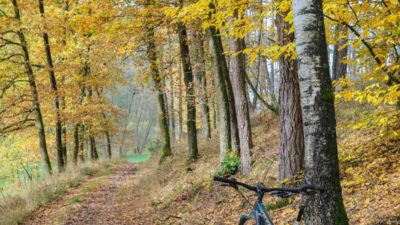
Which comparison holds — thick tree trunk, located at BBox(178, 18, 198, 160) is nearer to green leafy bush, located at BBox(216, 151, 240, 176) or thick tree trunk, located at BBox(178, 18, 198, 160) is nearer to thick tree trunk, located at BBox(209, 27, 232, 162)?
thick tree trunk, located at BBox(209, 27, 232, 162)

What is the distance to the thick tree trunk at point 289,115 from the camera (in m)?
7.06

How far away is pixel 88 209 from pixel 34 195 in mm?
2200

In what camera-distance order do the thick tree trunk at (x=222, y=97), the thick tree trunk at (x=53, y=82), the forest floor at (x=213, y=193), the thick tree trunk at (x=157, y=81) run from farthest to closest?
1. the thick tree trunk at (x=53, y=82)
2. the thick tree trunk at (x=157, y=81)
3. the thick tree trunk at (x=222, y=97)
4. the forest floor at (x=213, y=193)

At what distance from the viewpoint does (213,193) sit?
9.60 metres

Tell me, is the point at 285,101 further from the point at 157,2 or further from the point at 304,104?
the point at 157,2

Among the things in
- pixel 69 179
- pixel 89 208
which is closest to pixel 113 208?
pixel 89 208

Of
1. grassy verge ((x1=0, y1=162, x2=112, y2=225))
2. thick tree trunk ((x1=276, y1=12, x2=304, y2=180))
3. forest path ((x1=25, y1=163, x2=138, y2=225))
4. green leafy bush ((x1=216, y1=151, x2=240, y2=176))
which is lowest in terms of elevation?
forest path ((x1=25, y1=163, x2=138, y2=225))

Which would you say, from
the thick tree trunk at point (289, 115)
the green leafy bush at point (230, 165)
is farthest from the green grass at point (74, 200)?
the thick tree trunk at point (289, 115)

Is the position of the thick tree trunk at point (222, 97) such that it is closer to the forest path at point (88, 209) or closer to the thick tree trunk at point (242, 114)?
the thick tree trunk at point (242, 114)

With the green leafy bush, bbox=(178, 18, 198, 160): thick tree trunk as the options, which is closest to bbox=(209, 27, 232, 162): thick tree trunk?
the green leafy bush

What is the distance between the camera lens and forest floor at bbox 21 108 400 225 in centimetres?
572

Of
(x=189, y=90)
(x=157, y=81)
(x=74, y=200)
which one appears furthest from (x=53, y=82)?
(x=74, y=200)

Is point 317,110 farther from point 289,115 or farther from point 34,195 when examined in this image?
point 34,195

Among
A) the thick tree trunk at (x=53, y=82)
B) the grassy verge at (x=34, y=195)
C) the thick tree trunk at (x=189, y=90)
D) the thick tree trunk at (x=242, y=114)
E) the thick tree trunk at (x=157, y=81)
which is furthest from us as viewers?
the thick tree trunk at (x=53, y=82)
